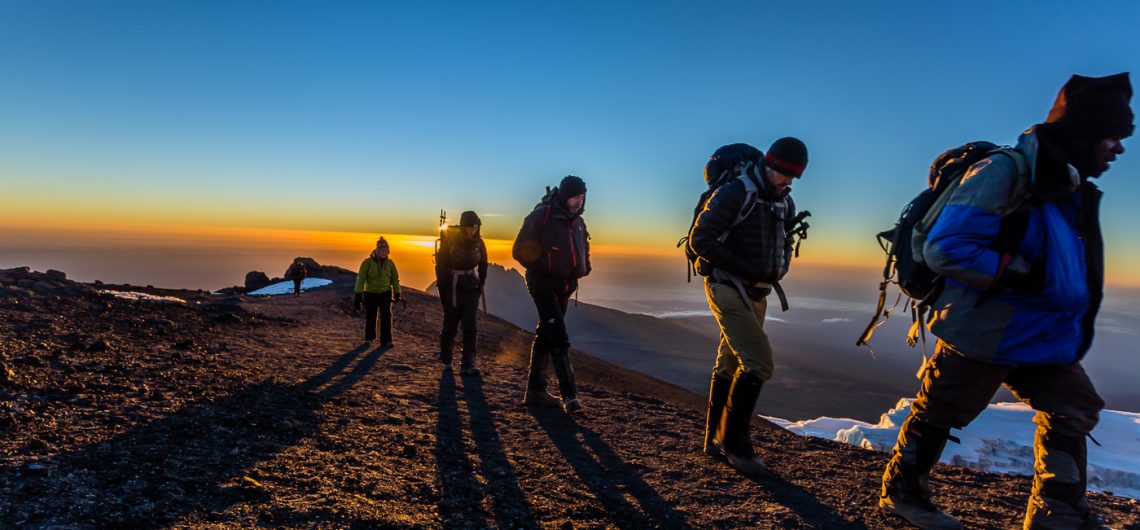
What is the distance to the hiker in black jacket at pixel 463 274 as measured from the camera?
7859mm

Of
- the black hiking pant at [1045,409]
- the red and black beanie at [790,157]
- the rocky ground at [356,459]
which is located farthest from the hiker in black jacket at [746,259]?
the black hiking pant at [1045,409]

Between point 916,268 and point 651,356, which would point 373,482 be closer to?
point 916,268

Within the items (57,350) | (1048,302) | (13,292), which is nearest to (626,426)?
(1048,302)

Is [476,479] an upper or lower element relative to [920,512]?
lower

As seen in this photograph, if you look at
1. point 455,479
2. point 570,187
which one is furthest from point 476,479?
point 570,187

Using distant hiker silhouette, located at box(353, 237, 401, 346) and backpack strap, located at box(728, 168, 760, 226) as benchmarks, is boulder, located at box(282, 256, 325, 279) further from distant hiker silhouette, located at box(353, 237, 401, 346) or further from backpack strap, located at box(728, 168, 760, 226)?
backpack strap, located at box(728, 168, 760, 226)

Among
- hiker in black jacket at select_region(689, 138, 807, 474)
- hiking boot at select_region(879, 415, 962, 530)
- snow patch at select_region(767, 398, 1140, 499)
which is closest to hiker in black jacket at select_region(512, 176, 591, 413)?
hiker in black jacket at select_region(689, 138, 807, 474)

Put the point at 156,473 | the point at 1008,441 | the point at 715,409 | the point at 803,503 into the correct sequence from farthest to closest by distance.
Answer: the point at 1008,441
the point at 715,409
the point at 803,503
the point at 156,473

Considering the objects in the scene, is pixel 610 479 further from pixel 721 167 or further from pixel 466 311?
pixel 466 311

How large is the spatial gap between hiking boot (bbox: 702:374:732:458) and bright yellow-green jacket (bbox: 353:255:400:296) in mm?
7392

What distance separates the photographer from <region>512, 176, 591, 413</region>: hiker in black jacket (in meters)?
5.48

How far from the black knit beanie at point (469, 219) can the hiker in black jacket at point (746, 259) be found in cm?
462

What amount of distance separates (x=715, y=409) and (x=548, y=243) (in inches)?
90.5

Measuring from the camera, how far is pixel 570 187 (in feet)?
18.2
